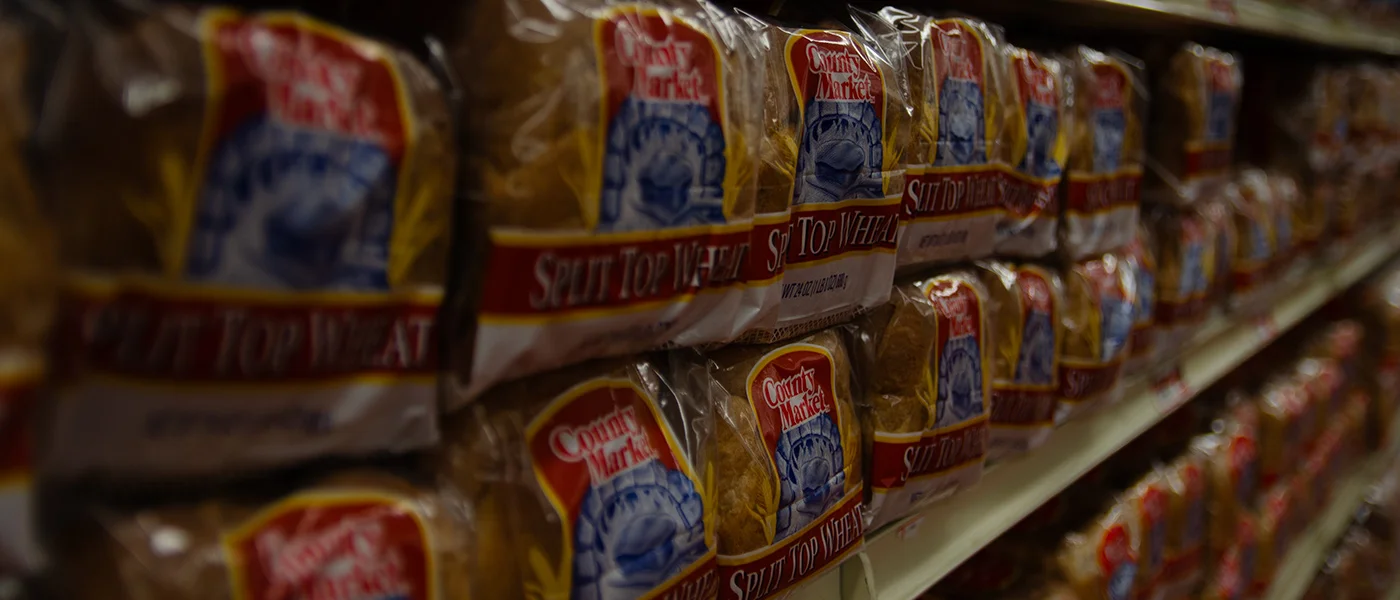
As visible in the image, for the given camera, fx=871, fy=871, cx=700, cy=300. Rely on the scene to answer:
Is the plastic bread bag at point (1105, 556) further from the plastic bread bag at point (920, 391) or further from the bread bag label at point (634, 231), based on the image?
the bread bag label at point (634, 231)

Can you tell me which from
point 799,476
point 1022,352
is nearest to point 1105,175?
point 1022,352

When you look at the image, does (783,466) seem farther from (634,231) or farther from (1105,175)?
(1105,175)

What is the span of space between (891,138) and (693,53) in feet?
0.97

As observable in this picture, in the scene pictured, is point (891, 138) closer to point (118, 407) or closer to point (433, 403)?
point (433, 403)

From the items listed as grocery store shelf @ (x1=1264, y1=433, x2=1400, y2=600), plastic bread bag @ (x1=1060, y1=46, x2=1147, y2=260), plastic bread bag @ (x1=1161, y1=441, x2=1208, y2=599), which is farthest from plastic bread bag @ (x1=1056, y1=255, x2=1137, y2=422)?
grocery store shelf @ (x1=1264, y1=433, x2=1400, y2=600)

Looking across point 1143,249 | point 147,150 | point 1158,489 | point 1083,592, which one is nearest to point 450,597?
point 147,150

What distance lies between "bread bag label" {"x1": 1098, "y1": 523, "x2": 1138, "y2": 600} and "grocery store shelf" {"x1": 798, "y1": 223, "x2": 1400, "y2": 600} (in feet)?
0.36

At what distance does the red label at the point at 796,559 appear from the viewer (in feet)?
2.43

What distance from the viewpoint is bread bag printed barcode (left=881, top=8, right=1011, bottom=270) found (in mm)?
906

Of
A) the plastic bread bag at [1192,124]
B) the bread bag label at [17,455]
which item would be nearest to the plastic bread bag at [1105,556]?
the plastic bread bag at [1192,124]

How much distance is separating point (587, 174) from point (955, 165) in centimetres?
54

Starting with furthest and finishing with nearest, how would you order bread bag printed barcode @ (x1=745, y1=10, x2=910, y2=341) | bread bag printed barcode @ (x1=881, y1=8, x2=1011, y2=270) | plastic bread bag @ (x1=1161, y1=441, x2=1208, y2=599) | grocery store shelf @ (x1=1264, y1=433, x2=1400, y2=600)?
grocery store shelf @ (x1=1264, y1=433, x2=1400, y2=600)
plastic bread bag @ (x1=1161, y1=441, x2=1208, y2=599)
bread bag printed barcode @ (x1=881, y1=8, x2=1011, y2=270)
bread bag printed barcode @ (x1=745, y1=10, x2=910, y2=341)

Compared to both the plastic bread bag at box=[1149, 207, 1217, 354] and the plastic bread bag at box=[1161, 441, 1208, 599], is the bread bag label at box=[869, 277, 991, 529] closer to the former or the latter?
the plastic bread bag at box=[1149, 207, 1217, 354]

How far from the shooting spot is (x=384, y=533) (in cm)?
50
